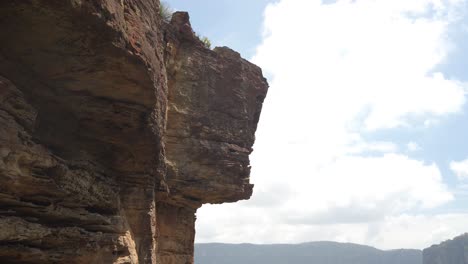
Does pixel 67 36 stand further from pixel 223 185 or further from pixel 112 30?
pixel 223 185

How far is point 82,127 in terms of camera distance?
52.5 ft

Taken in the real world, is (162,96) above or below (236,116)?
below

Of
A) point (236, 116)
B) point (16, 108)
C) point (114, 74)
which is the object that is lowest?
point (16, 108)

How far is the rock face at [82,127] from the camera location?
1241cm

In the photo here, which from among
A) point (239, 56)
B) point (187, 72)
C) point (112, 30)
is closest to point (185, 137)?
point (187, 72)

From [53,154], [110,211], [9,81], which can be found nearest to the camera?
[9,81]

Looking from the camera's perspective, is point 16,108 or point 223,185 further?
point 223,185

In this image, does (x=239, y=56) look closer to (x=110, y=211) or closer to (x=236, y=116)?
(x=236, y=116)

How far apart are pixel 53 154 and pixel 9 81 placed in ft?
8.82

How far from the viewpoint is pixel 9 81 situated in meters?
12.7

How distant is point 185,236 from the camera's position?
2531 cm

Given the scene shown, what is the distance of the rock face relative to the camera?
40.7 feet

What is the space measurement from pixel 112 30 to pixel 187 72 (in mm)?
10522

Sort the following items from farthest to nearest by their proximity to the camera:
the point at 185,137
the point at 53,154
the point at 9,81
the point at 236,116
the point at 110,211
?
the point at 236,116 < the point at 185,137 < the point at 110,211 < the point at 53,154 < the point at 9,81
